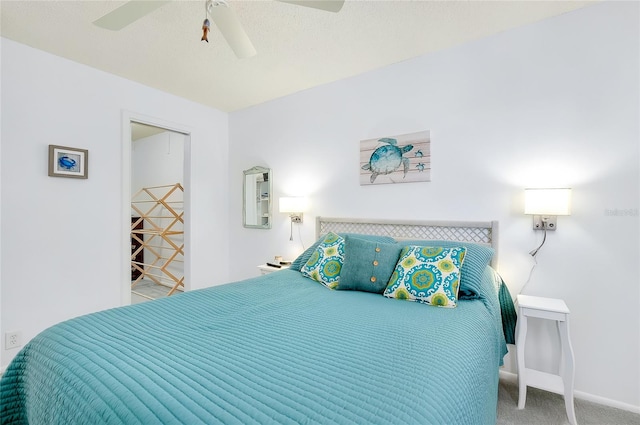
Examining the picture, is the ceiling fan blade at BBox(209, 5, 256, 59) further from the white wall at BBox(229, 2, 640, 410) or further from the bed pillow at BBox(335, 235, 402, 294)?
the bed pillow at BBox(335, 235, 402, 294)

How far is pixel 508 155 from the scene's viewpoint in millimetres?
2143

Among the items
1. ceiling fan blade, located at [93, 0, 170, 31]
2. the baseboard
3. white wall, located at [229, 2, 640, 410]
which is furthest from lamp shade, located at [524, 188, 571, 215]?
ceiling fan blade, located at [93, 0, 170, 31]

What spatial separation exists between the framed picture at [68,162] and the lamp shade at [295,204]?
6.03 feet

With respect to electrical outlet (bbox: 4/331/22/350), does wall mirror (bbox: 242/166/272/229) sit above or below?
above

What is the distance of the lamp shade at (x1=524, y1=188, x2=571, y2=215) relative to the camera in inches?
72.1

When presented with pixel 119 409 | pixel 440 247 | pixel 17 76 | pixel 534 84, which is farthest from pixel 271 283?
pixel 17 76

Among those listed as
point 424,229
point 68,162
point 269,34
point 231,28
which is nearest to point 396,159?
point 424,229

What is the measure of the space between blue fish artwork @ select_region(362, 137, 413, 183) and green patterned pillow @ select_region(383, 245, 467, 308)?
2.97 ft

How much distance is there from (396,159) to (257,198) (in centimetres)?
183

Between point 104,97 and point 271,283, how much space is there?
2.42 m

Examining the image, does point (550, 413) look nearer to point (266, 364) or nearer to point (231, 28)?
point (266, 364)

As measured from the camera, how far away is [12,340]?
2268mm

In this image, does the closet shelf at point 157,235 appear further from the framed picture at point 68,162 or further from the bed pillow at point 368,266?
the bed pillow at point 368,266

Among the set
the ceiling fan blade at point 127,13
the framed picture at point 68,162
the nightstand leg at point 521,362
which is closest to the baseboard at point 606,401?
the nightstand leg at point 521,362
